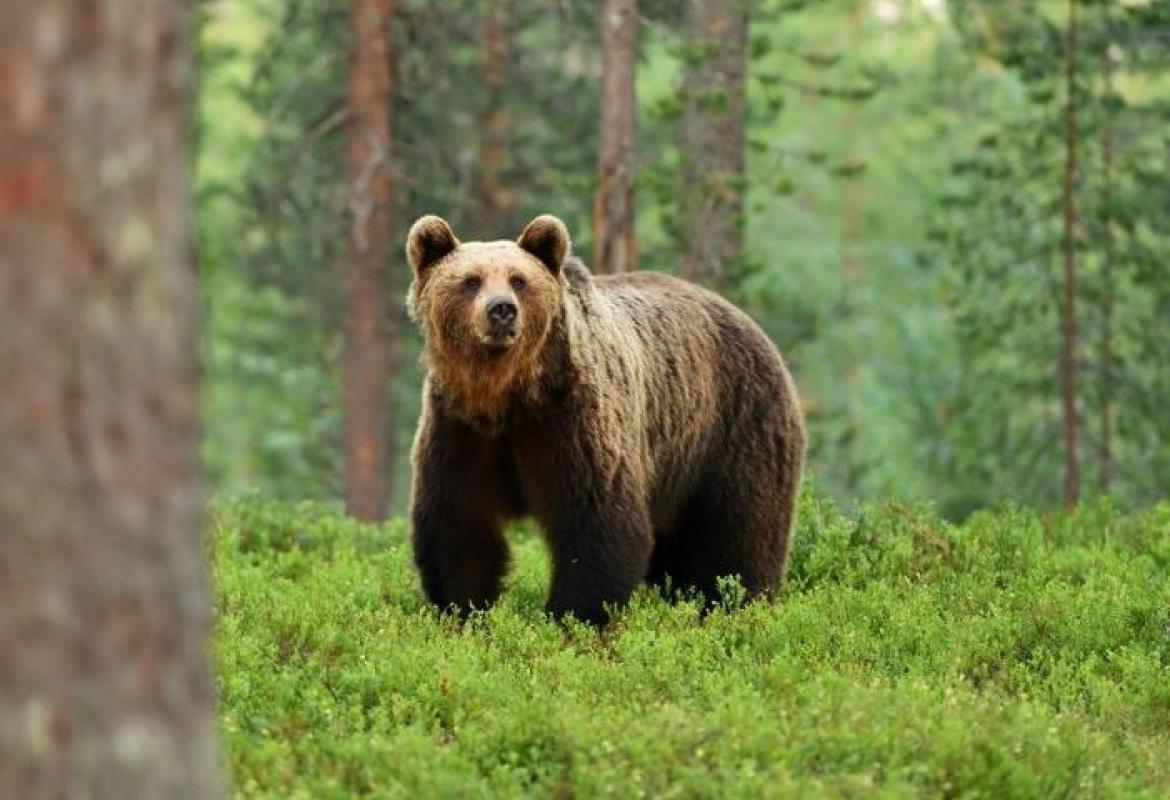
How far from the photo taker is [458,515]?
8922 mm

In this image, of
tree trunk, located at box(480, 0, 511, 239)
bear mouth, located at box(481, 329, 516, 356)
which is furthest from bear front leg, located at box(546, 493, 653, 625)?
tree trunk, located at box(480, 0, 511, 239)

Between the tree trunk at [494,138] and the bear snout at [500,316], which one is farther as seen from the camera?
the tree trunk at [494,138]

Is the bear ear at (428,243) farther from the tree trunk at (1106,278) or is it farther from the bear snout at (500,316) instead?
the tree trunk at (1106,278)

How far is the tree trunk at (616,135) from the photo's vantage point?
1507 cm

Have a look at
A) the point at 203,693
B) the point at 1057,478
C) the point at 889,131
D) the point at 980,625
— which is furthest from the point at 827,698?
the point at 889,131

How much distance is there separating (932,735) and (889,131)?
1583 inches

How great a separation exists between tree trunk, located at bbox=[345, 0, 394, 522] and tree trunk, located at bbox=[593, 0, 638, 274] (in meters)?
3.58

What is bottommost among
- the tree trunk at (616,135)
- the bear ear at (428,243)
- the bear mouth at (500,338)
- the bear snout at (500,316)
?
the bear mouth at (500,338)

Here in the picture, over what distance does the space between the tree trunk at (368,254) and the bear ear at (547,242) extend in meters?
9.16

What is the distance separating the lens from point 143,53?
3.57m

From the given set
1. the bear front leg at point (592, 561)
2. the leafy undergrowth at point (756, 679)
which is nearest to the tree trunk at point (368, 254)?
the leafy undergrowth at point (756, 679)

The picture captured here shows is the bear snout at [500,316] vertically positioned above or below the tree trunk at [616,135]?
below

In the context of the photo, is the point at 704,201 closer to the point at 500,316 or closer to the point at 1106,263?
the point at 1106,263

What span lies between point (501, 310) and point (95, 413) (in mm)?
4872
